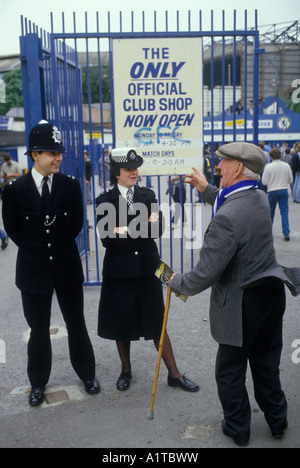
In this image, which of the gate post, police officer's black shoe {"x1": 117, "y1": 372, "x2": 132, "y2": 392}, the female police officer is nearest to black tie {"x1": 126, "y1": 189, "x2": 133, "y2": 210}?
the female police officer

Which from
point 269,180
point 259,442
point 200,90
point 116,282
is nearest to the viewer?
point 259,442

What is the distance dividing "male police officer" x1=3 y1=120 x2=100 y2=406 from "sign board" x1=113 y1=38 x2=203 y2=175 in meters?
2.26

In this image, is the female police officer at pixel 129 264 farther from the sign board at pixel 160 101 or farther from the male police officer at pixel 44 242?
the sign board at pixel 160 101

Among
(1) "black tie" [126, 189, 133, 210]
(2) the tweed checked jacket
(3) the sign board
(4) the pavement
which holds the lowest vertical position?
(4) the pavement

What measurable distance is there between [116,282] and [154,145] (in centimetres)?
256

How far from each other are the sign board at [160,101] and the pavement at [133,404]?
201cm

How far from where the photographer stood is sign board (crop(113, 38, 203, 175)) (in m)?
5.66

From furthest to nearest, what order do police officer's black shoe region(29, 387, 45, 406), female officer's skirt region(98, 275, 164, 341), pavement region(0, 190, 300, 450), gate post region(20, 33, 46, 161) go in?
gate post region(20, 33, 46, 161), female officer's skirt region(98, 275, 164, 341), police officer's black shoe region(29, 387, 45, 406), pavement region(0, 190, 300, 450)

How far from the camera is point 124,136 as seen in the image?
582cm

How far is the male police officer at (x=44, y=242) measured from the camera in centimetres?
353

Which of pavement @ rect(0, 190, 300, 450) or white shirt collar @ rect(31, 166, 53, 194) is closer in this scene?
pavement @ rect(0, 190, 300, 450)

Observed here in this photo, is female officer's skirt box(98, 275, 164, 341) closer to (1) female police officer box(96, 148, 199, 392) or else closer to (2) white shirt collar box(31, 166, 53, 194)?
(1) female police officer box(96, 148, 199, 392)
